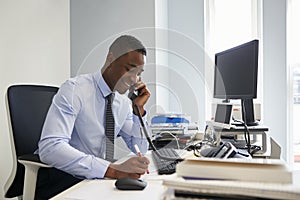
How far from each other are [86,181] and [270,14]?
8.33ft

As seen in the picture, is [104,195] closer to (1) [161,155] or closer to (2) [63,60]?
(1) [161,155]

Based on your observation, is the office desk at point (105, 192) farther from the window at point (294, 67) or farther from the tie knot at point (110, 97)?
the window at point (294, 67)

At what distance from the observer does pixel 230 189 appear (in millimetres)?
397

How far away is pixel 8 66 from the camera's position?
195cm

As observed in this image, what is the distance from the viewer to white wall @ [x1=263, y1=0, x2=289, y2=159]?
2.93m

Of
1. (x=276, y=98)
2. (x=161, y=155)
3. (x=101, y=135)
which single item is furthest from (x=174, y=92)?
(x=276, y=98)

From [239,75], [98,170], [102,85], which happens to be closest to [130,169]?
[98,170]

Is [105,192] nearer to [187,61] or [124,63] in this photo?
[124,63]

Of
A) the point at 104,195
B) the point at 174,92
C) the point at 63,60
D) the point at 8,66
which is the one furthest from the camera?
the point at 63,60

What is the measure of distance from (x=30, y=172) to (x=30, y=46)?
3.70ft

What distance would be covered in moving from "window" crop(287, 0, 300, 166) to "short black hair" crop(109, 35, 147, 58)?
2116 mm

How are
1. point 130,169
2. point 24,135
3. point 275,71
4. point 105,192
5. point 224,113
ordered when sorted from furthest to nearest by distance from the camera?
point 275,71 < point 224,113 < point 24,135 < point 130,169 < point 105,192

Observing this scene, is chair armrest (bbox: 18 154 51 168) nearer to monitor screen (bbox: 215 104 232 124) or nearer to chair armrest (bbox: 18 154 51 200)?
chair armrest (bbox: 18 154 51 200)

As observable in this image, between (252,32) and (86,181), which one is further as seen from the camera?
(252,32)
